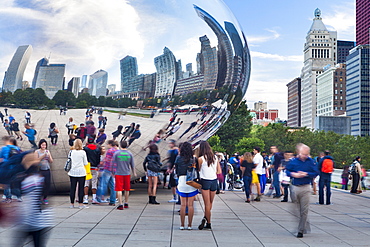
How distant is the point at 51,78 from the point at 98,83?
0.98m

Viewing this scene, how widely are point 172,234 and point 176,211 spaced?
2.62m

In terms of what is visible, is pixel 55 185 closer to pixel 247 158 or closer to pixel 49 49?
pixel 49 49

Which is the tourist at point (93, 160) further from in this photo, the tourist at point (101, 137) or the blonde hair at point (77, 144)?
the blonde hair at point (77, 144)

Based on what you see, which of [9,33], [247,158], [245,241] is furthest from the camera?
[247,158]

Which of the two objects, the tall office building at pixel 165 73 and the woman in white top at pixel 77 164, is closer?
the tall office building at pixel 165 73

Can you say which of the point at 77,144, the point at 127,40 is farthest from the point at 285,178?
the point at 127,40

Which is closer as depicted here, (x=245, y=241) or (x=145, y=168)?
(x=245, y=241)

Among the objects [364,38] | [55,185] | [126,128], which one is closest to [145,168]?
[126,128]

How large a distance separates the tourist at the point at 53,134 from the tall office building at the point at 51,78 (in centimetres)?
63

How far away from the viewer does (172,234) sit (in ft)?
23.2

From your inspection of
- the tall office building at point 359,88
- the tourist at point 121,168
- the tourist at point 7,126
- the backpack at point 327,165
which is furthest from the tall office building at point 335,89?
the tourist at point 7,126

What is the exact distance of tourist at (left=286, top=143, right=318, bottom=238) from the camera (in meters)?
7.43

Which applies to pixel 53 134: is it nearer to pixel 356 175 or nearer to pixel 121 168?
pixel 121 168

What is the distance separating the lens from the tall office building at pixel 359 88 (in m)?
139
